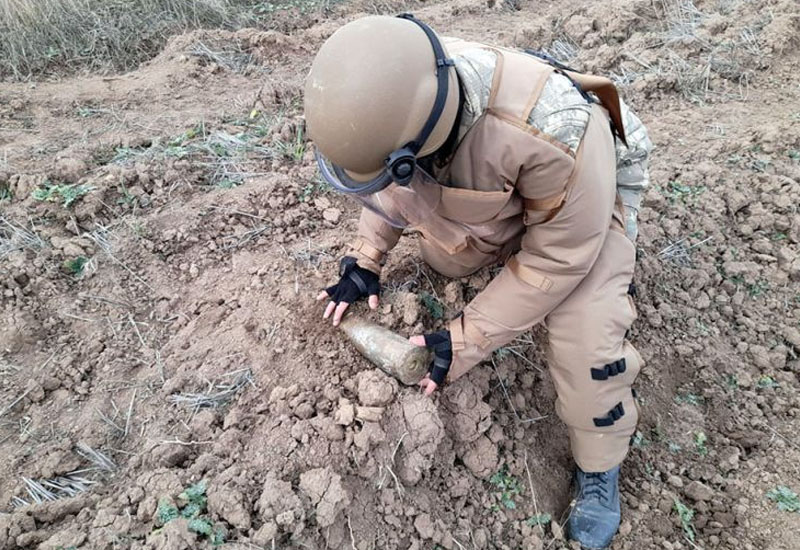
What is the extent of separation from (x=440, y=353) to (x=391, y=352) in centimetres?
18

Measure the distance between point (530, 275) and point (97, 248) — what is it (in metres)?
1.97

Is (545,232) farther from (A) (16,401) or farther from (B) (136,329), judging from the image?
(A) (16,401)

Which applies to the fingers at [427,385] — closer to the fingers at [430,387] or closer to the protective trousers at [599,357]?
the fingers at [430,387]

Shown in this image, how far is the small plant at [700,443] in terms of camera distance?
2469 millimetres

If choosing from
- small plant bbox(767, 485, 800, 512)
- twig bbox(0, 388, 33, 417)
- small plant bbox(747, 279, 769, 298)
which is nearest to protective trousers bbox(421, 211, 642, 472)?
small plant bbox(767, 485, 800, 512)

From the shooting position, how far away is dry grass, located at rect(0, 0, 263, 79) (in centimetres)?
469

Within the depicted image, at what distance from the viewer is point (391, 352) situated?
2.15 metres

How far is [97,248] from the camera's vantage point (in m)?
2.68

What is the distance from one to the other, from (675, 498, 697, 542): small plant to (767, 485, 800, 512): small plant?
0.32m

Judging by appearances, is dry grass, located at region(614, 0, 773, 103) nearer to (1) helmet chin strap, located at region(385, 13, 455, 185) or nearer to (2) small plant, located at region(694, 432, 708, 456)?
(2) small plant, located at region(694, 432, 708, 456)

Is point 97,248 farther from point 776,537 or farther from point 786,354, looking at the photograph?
point 786,354

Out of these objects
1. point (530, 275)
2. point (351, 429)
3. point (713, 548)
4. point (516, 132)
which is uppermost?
point (516, 132)

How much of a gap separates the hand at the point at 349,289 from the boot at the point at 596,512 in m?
1.11

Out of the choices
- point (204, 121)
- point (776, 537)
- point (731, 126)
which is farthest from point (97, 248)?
point (731, 126)
